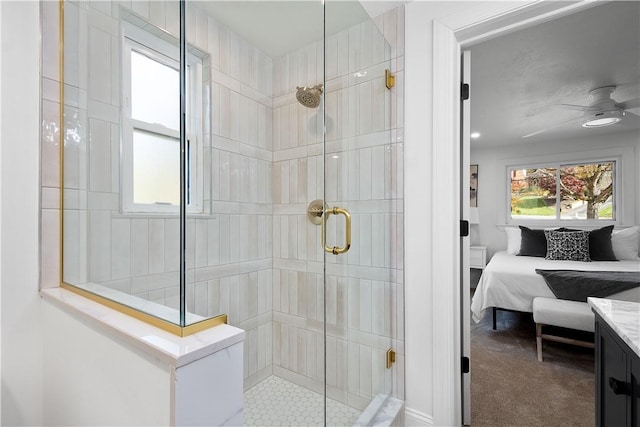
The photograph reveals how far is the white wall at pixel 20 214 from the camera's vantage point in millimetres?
1085

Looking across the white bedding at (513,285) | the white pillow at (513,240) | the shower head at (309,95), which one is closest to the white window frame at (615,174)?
the white pillow at (513,240)

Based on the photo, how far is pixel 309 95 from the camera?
1.82 metres

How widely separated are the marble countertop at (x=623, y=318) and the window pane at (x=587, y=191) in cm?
444

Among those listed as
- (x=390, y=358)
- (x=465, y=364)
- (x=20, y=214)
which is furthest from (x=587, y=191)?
(x=20, y=214)

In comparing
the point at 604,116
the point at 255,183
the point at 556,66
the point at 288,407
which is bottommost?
the point at 288,407

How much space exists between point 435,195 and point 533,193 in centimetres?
451

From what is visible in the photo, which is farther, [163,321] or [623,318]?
[623,318]

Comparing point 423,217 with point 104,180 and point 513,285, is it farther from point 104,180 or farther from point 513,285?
point 513,285

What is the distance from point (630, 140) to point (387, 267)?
4.89m

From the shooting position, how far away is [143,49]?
1334 millimetres

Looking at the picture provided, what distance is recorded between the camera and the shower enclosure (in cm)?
115

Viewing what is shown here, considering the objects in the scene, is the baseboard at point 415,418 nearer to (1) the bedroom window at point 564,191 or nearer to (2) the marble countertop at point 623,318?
(2) the marble countertop at point 623,318

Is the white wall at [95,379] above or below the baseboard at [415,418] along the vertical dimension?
above

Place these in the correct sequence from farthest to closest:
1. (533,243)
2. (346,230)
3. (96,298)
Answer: (533,243) < (346,230) < (96,298)
